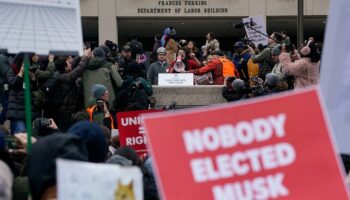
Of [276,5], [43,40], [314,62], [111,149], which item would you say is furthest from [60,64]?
[276,5]

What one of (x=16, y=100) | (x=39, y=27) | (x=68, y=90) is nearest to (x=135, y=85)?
(x=68, y=90)

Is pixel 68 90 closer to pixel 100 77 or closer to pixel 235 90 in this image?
pixel 100 77

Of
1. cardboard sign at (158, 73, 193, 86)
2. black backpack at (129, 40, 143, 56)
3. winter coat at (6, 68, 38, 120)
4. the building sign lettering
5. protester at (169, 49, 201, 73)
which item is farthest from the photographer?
the building sign lettering

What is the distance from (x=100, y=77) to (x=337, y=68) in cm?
833

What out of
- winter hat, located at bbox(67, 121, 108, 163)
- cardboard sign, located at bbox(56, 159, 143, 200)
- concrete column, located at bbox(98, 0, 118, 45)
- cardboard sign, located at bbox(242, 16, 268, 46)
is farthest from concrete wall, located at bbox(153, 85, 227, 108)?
concrete column, located at bbox(98, 0, 118, 45)

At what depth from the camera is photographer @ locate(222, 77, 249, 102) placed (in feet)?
38.8

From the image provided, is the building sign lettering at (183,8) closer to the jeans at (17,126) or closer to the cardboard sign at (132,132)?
the jeans at (17,126)

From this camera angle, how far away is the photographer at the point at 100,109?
33.9 feet

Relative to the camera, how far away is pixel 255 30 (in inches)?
713

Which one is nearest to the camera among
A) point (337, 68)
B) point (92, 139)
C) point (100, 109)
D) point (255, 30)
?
point (337, 68)

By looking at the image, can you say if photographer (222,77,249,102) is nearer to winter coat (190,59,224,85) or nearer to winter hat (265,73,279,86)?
winter hat (265,73,279,86)

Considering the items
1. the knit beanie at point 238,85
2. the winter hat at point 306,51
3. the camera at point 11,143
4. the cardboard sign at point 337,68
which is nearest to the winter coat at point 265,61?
the knit beanie at point 238,85

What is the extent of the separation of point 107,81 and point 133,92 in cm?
73

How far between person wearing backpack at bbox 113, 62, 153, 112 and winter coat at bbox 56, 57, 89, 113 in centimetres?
69
